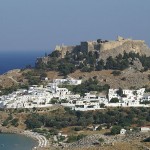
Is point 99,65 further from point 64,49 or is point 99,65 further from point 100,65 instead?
point 64,49

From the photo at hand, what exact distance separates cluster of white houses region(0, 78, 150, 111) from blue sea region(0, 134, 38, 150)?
6865mm

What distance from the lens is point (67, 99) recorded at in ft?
189

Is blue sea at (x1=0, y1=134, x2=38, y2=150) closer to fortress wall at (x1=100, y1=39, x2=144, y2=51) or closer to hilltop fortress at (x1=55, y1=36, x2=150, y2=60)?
hilltop fortress at (x1=55, y1=36, x2=150, y2=60)

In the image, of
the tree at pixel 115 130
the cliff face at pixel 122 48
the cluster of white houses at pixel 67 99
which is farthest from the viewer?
the cliff face at pixel 122 48

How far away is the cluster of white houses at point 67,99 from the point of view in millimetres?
55841

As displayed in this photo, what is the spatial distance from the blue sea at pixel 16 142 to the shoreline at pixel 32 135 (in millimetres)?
400

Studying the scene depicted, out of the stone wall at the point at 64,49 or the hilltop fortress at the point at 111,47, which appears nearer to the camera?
the hilltop fortress at the point at 111,47

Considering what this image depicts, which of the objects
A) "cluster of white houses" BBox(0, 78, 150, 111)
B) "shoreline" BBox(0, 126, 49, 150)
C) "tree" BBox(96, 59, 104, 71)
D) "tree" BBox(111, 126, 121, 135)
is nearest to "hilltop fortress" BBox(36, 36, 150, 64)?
"tree" BBox(96, 59, 104, 71)

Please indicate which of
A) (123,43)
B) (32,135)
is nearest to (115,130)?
(32,135)

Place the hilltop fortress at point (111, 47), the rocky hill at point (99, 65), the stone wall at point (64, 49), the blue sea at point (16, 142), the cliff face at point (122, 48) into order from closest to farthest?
1. the blue sea at point (16, 142)
2. the rocky hill at point (99, 65)
3. the cliff face at point (122, 48)
4. the hilltop fortress at point (111, 47)
5. the stone wall at point (64, 49)

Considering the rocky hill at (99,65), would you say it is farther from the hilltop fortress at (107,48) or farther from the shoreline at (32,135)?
the shoreline at (32,135)

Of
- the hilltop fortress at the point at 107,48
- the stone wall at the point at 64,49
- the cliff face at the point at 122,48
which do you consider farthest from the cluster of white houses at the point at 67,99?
the stone wall at the point at 64,49

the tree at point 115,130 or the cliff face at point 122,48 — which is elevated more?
the cliff face at point 122,48

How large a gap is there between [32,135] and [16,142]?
2096 millimetres
